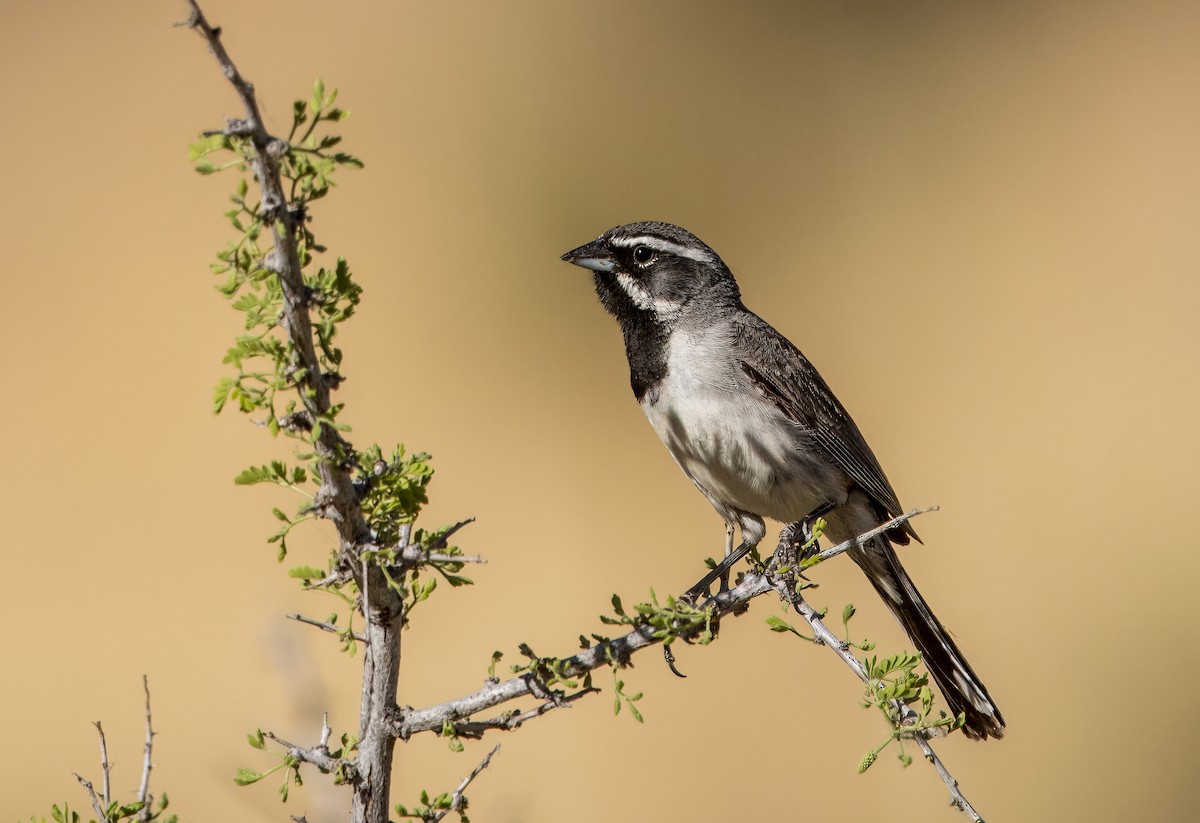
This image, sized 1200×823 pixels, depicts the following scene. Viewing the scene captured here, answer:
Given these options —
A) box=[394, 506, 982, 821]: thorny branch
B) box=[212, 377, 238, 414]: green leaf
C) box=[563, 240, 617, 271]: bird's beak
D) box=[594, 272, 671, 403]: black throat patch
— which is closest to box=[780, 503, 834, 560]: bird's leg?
box=[394, 506, 982, 821]: thorny branch

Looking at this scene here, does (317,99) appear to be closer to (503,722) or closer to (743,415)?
(503,722)

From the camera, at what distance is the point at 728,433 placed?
4562 mm

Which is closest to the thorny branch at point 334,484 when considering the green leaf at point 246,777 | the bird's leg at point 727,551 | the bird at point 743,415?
the green leaf at point 246,777

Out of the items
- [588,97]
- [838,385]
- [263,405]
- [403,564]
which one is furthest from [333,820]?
[588,97]

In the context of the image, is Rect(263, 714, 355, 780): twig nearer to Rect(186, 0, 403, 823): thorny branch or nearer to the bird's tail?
Rect(186, 0, 403, 823): thorny branch

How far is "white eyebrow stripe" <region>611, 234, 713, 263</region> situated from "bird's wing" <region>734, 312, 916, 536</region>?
34 cm

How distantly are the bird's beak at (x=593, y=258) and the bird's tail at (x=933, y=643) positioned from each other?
1.53m

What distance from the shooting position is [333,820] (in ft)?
9.82

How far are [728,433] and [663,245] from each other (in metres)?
0.86

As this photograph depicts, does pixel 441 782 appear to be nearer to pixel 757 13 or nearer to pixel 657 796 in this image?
pixel 657 796

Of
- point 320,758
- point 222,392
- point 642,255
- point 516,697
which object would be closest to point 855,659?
point 516,697

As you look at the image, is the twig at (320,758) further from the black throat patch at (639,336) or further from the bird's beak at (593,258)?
the bird's beak at (593,258)

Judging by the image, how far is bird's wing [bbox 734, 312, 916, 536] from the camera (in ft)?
15.6

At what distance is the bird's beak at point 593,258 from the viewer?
480 cm
